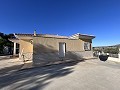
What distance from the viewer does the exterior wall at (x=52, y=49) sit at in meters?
14.3

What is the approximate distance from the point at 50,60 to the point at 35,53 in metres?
2.12

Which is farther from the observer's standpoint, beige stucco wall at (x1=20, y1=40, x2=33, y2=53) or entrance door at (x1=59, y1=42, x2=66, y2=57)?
beige stucco wall at (x1=20, y1=40, x2=33, y2=53)

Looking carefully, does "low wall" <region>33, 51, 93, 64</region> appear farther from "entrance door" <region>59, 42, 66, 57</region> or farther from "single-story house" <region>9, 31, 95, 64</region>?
"entrance door" <region>59, 42, 66, 57</region>

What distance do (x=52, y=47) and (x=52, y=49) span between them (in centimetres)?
23

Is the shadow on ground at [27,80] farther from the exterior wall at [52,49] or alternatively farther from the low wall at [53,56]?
the exterior wall at [52,49]

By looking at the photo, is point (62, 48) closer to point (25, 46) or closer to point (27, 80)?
point (25, 46)

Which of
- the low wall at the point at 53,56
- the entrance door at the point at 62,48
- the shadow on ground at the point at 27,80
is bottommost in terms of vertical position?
the shadow on ground at the point at 27,80

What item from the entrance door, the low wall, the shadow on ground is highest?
the entrance door

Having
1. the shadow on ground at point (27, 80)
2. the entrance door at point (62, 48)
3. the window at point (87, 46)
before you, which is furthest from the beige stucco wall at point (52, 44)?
the shadow on ground at point (27, 80)

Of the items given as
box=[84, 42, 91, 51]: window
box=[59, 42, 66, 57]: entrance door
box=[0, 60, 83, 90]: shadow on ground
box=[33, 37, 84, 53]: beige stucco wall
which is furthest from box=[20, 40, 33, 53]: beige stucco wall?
box=[0, 60, 83, 90]: shadow on ground

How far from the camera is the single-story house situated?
47.1 feet

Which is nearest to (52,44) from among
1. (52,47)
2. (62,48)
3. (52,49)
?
(52,47)

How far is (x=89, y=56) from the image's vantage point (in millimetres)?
18891

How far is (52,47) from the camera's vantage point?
50.6ft
